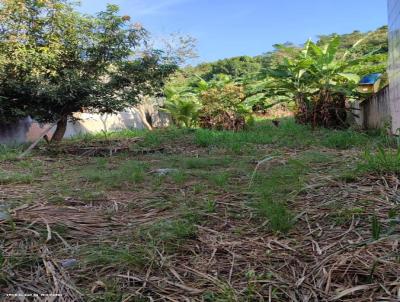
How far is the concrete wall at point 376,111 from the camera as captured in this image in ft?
21.4

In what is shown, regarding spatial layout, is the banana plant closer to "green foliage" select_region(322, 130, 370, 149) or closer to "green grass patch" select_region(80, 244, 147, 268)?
"green foliage" select_region(322, 130, 370, 149)

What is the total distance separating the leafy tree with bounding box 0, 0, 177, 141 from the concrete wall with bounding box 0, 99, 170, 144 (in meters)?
0.81

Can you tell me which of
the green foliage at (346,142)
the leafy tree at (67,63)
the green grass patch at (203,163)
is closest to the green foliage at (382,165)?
the green grass patch at (203,163)

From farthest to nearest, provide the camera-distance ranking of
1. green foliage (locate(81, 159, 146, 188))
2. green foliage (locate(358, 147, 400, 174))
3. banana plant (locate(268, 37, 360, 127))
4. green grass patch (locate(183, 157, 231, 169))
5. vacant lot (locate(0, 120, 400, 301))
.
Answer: banana plant (locate(268, 37, 360, 127)), green grass patch (locate(183, 157, 231, 169)), green foliage (locate(81, 159, 146, 188)), green foliage (locate(358, 147, 400, 174)), vacant lot (locate(0, 120, 400, 301))

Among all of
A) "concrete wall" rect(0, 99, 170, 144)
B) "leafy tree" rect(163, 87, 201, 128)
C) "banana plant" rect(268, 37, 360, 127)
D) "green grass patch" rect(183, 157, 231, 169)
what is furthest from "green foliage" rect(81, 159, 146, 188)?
"leafy tree" rect(163, 87, 201, 128)

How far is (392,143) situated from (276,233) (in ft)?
11.3

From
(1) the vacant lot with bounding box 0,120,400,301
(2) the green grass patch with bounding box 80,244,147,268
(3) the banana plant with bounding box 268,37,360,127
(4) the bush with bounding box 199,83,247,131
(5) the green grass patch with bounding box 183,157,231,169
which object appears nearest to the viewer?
(1) the vacant lot with bounding box 0,120,400,301

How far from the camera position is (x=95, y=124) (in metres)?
12.0

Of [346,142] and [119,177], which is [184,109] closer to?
[346,142]

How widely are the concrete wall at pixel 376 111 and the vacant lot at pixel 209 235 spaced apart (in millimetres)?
3211

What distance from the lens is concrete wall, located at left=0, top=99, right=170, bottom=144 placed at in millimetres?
8430

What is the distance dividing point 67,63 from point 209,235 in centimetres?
624

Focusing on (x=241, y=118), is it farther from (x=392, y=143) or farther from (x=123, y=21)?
(x=392, y=143)

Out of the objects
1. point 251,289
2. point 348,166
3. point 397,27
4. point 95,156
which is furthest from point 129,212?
point 397,27
